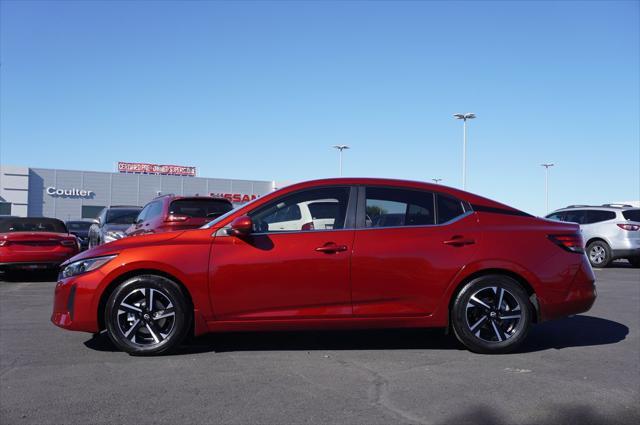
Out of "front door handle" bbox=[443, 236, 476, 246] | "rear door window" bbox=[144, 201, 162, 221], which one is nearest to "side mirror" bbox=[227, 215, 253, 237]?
"front door handle" bbox=[443, 236, 476, 246]

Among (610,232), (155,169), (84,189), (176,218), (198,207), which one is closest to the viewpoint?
(176,218)

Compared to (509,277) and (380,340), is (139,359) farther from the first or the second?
(509,277)

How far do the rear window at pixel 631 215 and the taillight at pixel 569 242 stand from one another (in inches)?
450

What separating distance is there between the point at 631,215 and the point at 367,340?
1261cm

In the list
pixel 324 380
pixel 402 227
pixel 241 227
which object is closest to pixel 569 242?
pixel 402 227

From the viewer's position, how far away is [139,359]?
5.15 metres

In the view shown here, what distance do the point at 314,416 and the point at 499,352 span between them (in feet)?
7.84

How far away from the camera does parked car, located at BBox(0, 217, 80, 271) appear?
38.7ft

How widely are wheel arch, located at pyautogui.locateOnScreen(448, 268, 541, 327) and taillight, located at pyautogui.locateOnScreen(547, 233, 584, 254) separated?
501 millimetres

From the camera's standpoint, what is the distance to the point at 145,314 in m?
5.22

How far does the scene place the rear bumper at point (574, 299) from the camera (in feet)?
17.8

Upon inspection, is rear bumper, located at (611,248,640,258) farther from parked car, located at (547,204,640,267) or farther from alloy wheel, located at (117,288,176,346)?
alloy wheel, located at (117,288,176,346)

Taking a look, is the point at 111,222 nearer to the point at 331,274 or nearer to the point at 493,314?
the point at 331,274

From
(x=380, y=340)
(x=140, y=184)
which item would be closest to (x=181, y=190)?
(x=140, y=184)
